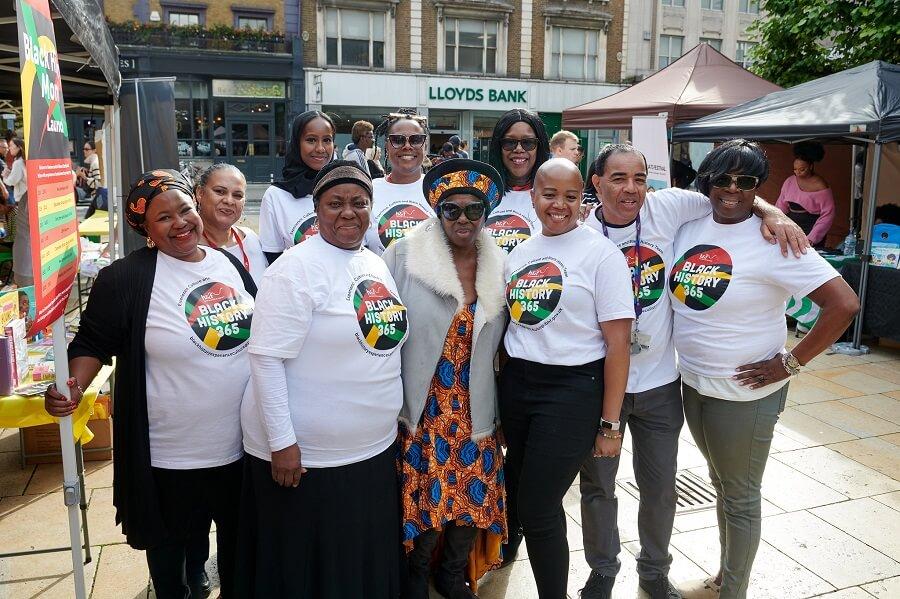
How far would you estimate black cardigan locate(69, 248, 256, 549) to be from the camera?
94.0 inches

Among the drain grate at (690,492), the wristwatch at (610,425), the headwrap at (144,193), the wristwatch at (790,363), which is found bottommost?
the drain grate at (690,492)

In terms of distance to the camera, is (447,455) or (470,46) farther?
(470,46)

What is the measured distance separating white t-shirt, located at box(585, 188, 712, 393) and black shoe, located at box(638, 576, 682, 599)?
91cm

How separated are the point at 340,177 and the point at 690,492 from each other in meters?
2.97

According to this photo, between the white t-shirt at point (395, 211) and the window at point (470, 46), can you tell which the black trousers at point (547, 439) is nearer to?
the white t-shirt at point (395, 211)

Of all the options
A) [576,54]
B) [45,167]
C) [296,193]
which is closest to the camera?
[45,167]

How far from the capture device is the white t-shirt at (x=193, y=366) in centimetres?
240

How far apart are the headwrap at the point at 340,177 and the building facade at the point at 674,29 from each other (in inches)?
1079

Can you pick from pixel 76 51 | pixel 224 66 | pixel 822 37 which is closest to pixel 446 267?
pixel 76 51

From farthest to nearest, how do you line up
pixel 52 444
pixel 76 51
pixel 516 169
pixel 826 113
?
1. pixel 826 113
2. pixel 52 444
3. pixel 76 51
4. pixel 516 169

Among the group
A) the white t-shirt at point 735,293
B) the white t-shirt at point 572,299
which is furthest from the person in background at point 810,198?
the white t-shirt at point 572,299

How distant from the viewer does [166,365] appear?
94.9 inches

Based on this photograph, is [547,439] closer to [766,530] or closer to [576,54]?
[766,530]

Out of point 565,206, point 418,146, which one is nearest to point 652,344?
point 565,206
